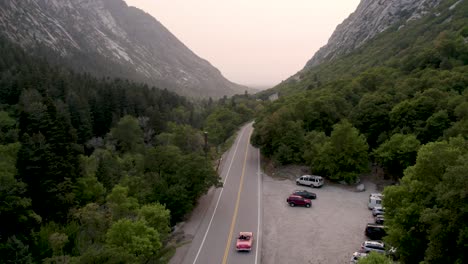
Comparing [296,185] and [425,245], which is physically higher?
[425,245]

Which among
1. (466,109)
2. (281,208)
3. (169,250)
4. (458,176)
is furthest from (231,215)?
(466,109)

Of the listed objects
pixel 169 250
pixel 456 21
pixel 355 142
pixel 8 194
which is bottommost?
pixel 8 194

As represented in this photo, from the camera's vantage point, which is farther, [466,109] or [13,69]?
[13,69]

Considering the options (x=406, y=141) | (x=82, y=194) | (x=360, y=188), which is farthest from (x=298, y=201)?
(x=82, y=194)

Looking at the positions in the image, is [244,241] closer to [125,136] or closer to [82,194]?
[82,194]

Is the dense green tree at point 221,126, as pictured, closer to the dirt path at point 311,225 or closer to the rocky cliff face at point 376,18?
the dirt path at point 311,225

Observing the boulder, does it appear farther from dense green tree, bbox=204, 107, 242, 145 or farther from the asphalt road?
dense green tree, bbox=204, 107, 242, 145

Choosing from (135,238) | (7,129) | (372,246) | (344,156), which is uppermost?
(344,156)

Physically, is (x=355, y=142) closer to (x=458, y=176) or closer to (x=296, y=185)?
(x=296, y=185)
